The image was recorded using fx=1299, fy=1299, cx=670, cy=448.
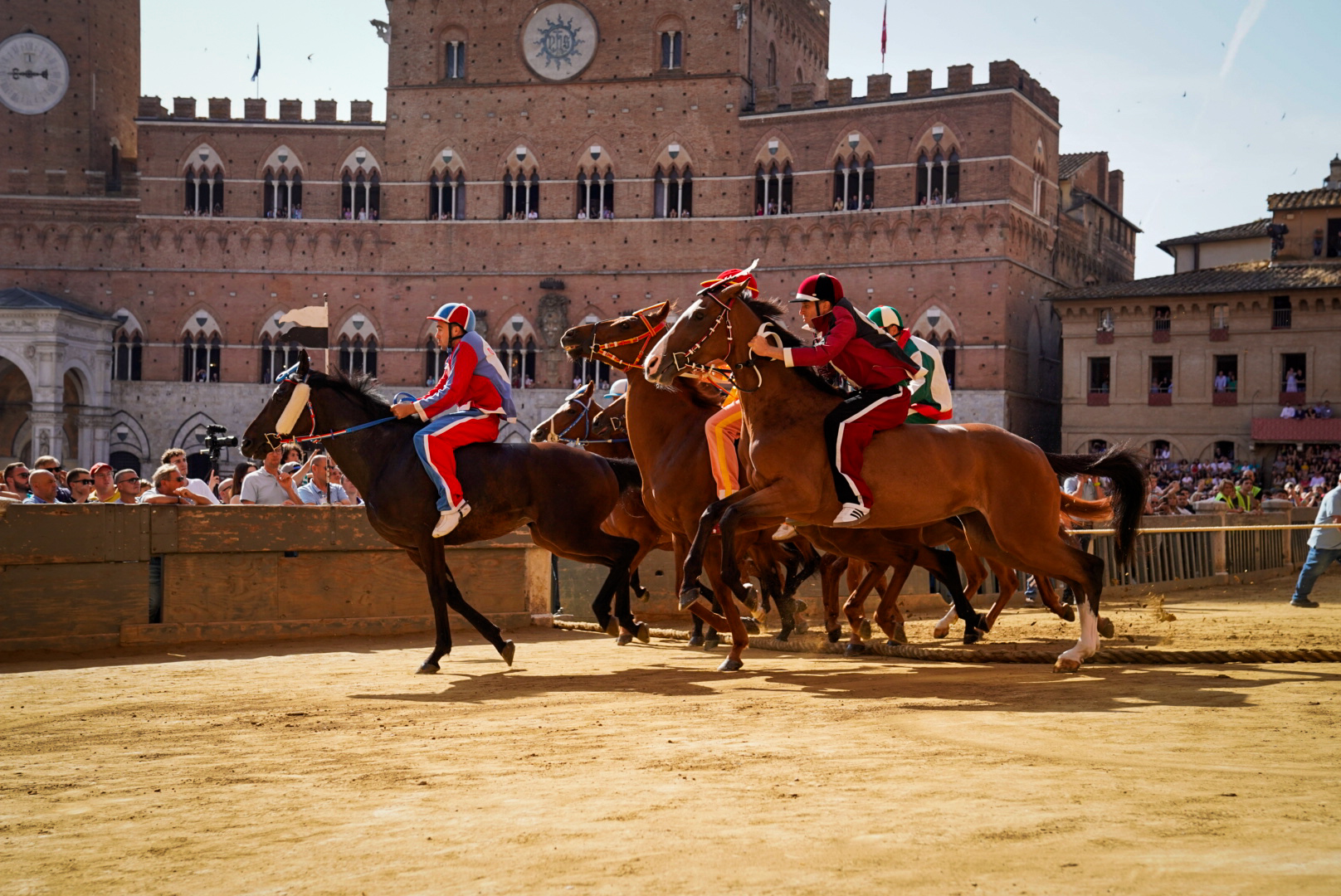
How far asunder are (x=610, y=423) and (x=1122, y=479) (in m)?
4.66

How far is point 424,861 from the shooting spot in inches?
163

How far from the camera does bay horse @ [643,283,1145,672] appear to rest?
863cm

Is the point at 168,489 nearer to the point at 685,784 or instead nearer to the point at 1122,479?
the point at 1122,479

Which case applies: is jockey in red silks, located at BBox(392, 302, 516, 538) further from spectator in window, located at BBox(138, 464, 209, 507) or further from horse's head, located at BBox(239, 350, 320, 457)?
spectator in window, located at BBox(138, 464, 209, 507)

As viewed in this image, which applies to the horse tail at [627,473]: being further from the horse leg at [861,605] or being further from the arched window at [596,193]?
the arched window at [596,193]

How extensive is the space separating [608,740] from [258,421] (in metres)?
5.35

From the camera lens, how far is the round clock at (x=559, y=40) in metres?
45.9

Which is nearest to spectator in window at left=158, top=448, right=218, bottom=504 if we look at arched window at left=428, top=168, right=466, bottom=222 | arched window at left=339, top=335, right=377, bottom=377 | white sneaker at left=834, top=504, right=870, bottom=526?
white sneaker at left=834, top=504, right=870, bottom=526

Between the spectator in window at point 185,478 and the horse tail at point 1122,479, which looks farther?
the spectator in window at point 185,478

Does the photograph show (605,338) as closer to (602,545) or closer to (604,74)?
(602,545)

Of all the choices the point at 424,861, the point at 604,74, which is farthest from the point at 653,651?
the point at 604,74

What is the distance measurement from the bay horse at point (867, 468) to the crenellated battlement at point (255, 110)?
40795 millimetres

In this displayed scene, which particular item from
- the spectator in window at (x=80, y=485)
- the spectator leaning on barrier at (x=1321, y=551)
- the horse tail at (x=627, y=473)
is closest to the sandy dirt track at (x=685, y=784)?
the horse tail at (x=627, y=473)

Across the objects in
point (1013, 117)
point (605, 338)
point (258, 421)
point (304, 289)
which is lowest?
point (258, 421)
